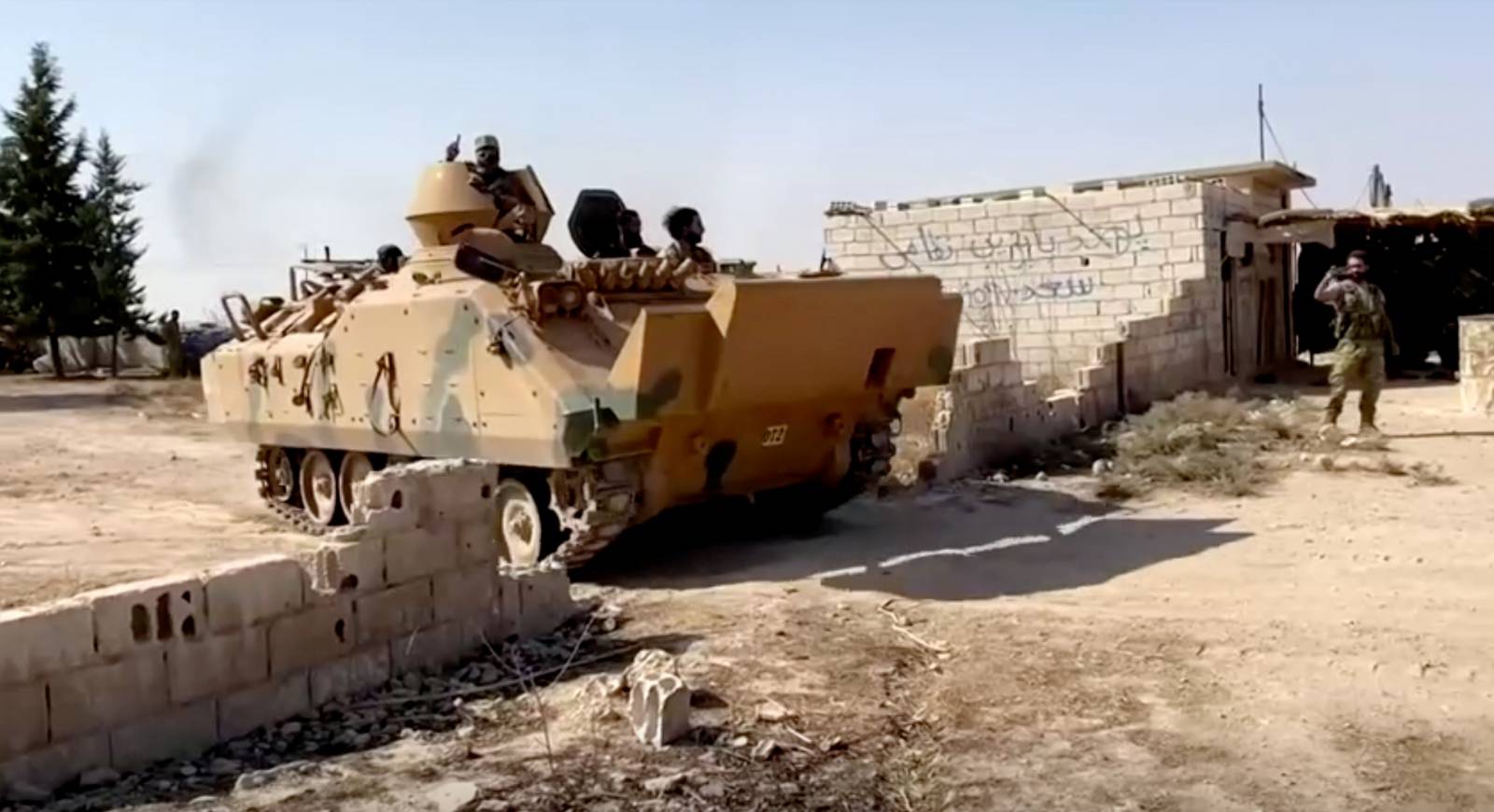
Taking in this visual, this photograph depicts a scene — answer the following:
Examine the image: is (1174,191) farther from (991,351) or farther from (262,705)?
(262,705)

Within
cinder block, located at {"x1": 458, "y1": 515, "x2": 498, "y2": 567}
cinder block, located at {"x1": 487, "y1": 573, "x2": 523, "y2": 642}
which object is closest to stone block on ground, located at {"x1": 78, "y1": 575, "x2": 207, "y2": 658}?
cinder block, located at {"x1": 458, "y1": 515, "x2": 498, "y2": 567}

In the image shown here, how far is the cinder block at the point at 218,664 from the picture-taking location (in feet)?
17.1

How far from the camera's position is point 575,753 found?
511 centimetres

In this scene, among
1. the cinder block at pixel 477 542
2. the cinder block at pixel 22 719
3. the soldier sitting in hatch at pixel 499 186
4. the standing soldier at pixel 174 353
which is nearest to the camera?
the cinder block at pixel 22 719

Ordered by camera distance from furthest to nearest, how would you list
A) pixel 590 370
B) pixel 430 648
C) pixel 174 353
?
pixel 174 353, pixel 590 370, pixel 430 648

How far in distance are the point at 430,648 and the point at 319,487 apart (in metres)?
5.03

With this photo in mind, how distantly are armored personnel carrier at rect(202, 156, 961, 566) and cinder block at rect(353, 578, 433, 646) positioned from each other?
5.55 feet

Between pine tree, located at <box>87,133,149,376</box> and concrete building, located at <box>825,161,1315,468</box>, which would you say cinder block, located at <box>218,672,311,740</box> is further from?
pine tree, located at <box>87,133,149,376</box>

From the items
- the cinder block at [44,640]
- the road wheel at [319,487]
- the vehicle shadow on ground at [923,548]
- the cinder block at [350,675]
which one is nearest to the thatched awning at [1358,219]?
the vehicle shadow on ground at [923,548]

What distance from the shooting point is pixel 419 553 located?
638cm

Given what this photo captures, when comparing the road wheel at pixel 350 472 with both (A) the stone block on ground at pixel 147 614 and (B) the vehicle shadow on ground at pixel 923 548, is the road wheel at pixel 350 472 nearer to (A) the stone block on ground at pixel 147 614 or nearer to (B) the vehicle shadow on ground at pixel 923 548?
(B) the vehicle shadow on ground at pixel 923 548

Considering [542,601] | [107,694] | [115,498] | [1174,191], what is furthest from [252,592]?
[1174,191]

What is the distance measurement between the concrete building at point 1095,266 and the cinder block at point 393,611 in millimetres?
10282

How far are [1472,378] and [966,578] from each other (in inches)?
389
